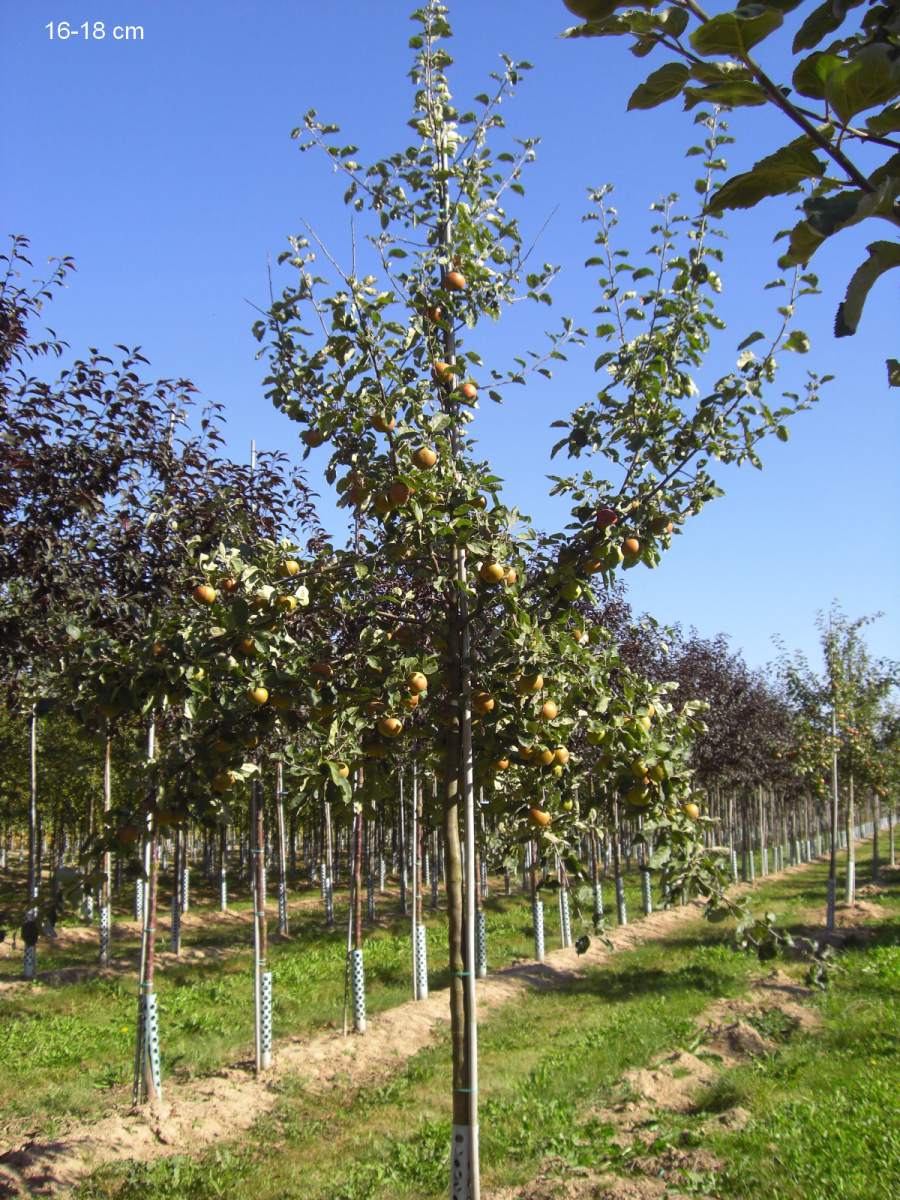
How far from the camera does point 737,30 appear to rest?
97 cm

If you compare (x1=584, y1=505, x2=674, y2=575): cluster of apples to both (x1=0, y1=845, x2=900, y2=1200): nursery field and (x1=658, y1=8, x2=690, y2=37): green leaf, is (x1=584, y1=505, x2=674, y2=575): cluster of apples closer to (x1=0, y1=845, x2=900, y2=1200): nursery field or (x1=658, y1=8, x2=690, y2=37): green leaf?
(x1=0, y1=845, x2=900, y2=1200): nursery field

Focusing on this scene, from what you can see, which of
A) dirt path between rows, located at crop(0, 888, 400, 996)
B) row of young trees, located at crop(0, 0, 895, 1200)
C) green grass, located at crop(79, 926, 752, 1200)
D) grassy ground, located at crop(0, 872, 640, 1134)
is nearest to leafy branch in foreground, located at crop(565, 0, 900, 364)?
row of young trees, located at crop(0, 0, 895, 1200)

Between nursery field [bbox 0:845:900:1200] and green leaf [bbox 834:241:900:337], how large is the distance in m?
3.34

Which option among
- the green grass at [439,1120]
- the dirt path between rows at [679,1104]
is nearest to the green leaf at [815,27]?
the dirt path between rows at [679,1104]

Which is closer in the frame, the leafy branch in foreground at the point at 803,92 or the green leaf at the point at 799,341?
the leafy branch in foreground at the point at 803,92

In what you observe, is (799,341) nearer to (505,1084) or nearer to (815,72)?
(815,72)

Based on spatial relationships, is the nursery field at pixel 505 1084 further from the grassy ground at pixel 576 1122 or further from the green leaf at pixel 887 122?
the green leaf at pixel 887 122

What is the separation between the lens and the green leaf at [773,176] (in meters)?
1.04

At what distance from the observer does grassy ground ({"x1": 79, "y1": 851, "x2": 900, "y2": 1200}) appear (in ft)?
19.6

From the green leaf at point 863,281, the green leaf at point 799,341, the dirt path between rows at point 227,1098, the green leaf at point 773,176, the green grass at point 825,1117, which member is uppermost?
the green leaf at point 799,341

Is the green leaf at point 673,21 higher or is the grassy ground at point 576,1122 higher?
the green leaf at point 673,21

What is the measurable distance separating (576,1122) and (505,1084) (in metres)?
1.42

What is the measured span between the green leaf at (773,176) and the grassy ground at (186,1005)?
9.35 m

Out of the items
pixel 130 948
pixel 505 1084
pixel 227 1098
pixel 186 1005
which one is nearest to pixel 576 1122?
pixel 505 1084
